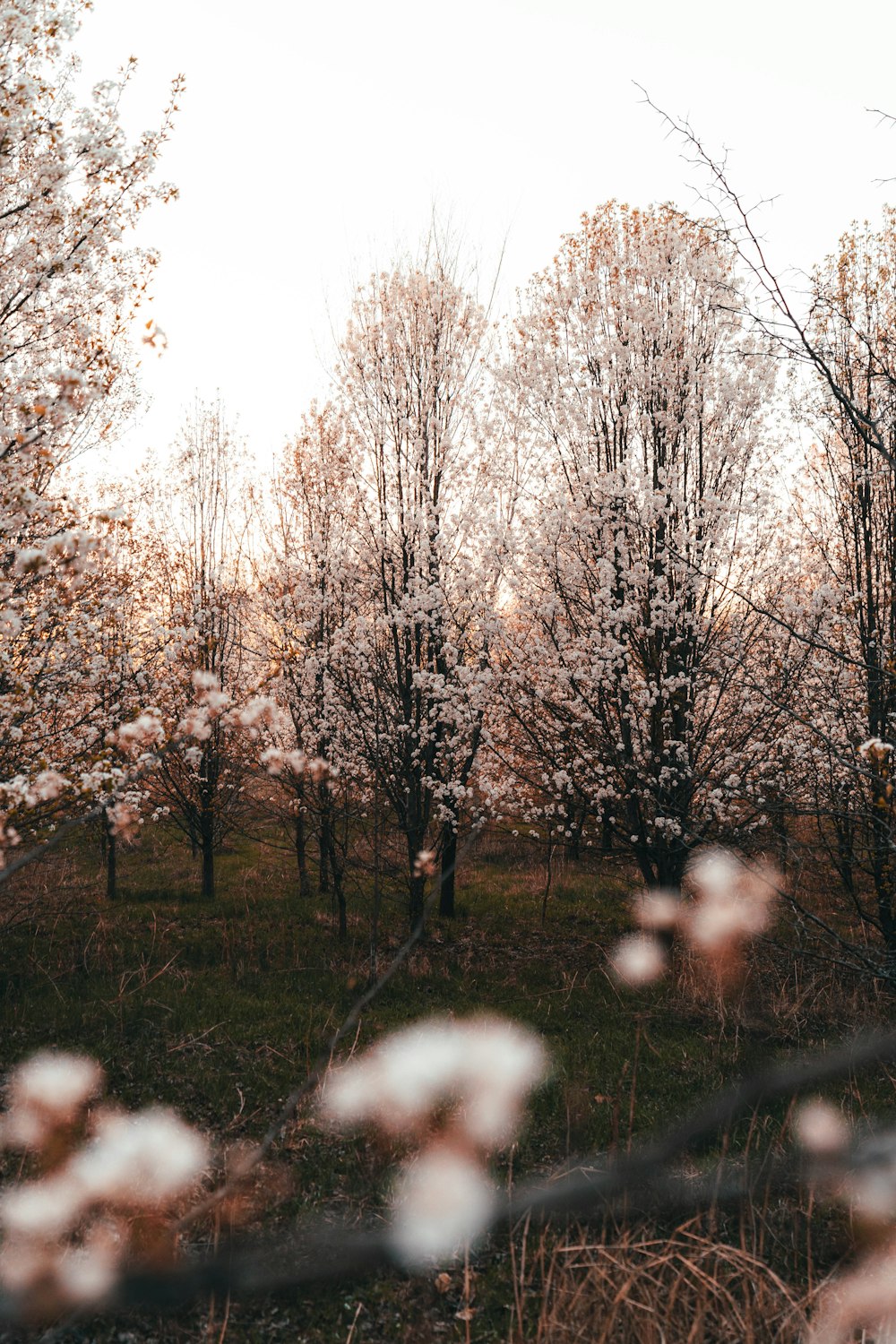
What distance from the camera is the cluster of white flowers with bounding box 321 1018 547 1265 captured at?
4965 millimetres

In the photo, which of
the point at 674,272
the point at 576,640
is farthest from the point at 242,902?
the point at 674,272

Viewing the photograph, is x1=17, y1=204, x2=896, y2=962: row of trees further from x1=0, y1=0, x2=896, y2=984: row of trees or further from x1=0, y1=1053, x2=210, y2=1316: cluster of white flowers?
x1=0, y1=1053, x2=210, y2=1316: cluster of white flowers

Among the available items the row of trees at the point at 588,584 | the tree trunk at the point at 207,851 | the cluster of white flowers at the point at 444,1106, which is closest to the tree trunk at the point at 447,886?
the row of trees at the point at 588,584

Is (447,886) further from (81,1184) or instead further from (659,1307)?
(659,1307)

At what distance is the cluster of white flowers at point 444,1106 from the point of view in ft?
16.3

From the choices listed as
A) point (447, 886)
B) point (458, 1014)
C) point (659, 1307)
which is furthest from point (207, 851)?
point (659, 1307)

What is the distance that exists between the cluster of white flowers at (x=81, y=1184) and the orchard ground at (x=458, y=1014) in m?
0.29

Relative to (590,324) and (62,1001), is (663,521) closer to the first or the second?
(590,324)

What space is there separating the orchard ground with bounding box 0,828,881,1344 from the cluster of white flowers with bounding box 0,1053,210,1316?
0.29m

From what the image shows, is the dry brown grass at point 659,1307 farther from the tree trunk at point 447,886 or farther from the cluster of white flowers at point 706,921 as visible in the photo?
the tree trunk at point 447,886

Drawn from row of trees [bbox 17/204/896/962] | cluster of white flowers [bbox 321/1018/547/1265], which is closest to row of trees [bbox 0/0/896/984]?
row of trees [bbox 17/204/896/962]

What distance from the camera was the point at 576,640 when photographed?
9102mm

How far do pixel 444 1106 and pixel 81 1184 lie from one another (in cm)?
276

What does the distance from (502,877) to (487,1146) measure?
9.28 metres
